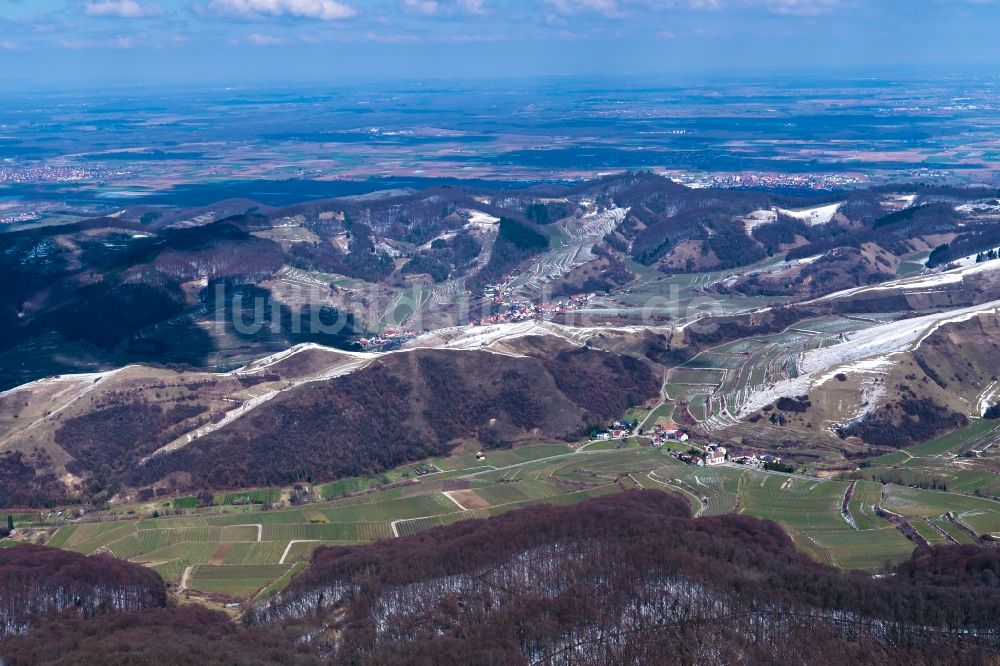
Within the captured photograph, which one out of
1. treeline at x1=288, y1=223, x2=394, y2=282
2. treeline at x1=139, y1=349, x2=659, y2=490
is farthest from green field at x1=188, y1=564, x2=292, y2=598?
treeline at x1=288, y1=223, x2=394, y2=282

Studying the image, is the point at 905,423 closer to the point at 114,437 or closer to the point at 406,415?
the point at 406,415

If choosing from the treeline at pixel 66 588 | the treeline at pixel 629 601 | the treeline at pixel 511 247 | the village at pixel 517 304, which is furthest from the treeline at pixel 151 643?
the treeline at pixel 511 247

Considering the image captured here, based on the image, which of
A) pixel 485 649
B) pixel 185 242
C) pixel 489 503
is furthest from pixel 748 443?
pixel 185 242

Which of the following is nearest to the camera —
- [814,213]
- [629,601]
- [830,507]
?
[629,601]

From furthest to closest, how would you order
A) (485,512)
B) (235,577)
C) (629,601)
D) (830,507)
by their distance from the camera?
(485,512)
(830,507)
(235,577)
(629,601)

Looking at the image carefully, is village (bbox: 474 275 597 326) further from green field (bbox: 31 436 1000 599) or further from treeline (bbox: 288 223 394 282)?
green field (bbox: 31 436 1000 599)

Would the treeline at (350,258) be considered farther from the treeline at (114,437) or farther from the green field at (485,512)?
the green field at (485,512)

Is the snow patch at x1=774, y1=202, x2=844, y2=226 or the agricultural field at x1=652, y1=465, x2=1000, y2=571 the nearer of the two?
the agricultural field at x1=652, y1=465, x2=1000, y2=571

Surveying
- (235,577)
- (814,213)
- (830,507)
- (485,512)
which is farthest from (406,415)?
(814,213)

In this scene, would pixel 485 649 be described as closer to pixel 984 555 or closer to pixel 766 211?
pixel 984 555

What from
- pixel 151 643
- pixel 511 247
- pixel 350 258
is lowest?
pixel 350 258
